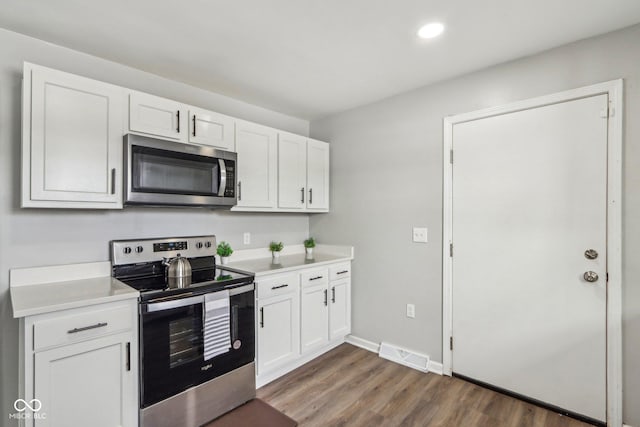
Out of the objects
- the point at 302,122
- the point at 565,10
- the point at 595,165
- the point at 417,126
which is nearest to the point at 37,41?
the point at 302,122

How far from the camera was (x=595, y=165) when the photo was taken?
6.48 feet

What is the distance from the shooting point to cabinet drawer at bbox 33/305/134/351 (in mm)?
1443

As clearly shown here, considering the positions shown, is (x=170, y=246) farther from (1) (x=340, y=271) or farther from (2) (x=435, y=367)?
(2) (x=435, y=367)

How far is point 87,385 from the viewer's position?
156 cm

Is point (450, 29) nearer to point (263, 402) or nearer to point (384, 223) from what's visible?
point (384, 223)

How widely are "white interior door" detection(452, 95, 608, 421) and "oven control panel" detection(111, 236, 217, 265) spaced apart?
2.15 m

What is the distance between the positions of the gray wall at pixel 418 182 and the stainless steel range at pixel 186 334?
4.58ft

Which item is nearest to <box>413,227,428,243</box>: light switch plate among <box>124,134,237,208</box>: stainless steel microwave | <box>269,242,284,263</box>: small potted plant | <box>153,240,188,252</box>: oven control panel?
<box>269,242,284,263</box>: small potted plant

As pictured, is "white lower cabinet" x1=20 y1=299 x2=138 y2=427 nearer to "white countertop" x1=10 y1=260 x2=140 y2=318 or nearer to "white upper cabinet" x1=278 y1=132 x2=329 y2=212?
"white countertop" x1=10 y1=260 x2=140 y2=318

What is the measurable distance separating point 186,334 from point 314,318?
1.22 metres

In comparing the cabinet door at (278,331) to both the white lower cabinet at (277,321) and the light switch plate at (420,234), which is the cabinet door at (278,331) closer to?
the white lower cabinet at (277,321)

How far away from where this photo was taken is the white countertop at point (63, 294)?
4.75 feet

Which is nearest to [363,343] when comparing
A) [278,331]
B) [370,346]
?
[370,346]

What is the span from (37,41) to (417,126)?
2.86 meters
